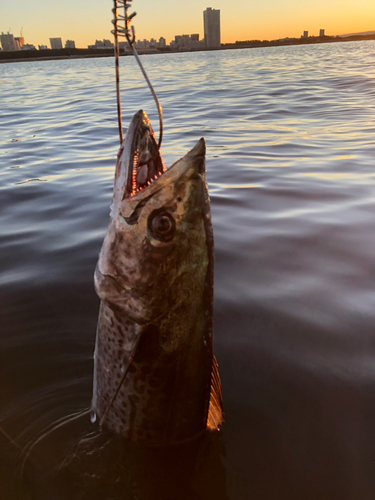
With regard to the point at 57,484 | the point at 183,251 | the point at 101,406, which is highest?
the point at 183,251

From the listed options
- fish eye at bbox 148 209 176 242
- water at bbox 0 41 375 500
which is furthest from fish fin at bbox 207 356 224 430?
fish eye at bbox 148 209 176 242

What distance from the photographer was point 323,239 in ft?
15.9

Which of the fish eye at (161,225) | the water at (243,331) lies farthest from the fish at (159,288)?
the water at (243,331)

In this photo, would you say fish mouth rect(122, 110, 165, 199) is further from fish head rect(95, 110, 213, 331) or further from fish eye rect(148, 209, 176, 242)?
fish eye rect(148, 209, 176, 242)

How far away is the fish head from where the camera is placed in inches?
83.9

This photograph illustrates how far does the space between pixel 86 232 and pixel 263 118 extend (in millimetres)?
9690

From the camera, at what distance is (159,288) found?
2176 mm

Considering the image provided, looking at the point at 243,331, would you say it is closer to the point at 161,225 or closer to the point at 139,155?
the point at 161,225

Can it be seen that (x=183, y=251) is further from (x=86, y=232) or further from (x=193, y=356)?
(x=86, y=232)

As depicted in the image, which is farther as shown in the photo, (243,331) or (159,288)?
(243,331)

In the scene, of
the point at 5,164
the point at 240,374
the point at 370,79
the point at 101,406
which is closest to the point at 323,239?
the point at 240,374

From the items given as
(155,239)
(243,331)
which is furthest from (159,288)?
(243,331)

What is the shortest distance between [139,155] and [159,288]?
2.41 feet

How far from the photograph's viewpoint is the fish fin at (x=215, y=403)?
2418 mm
